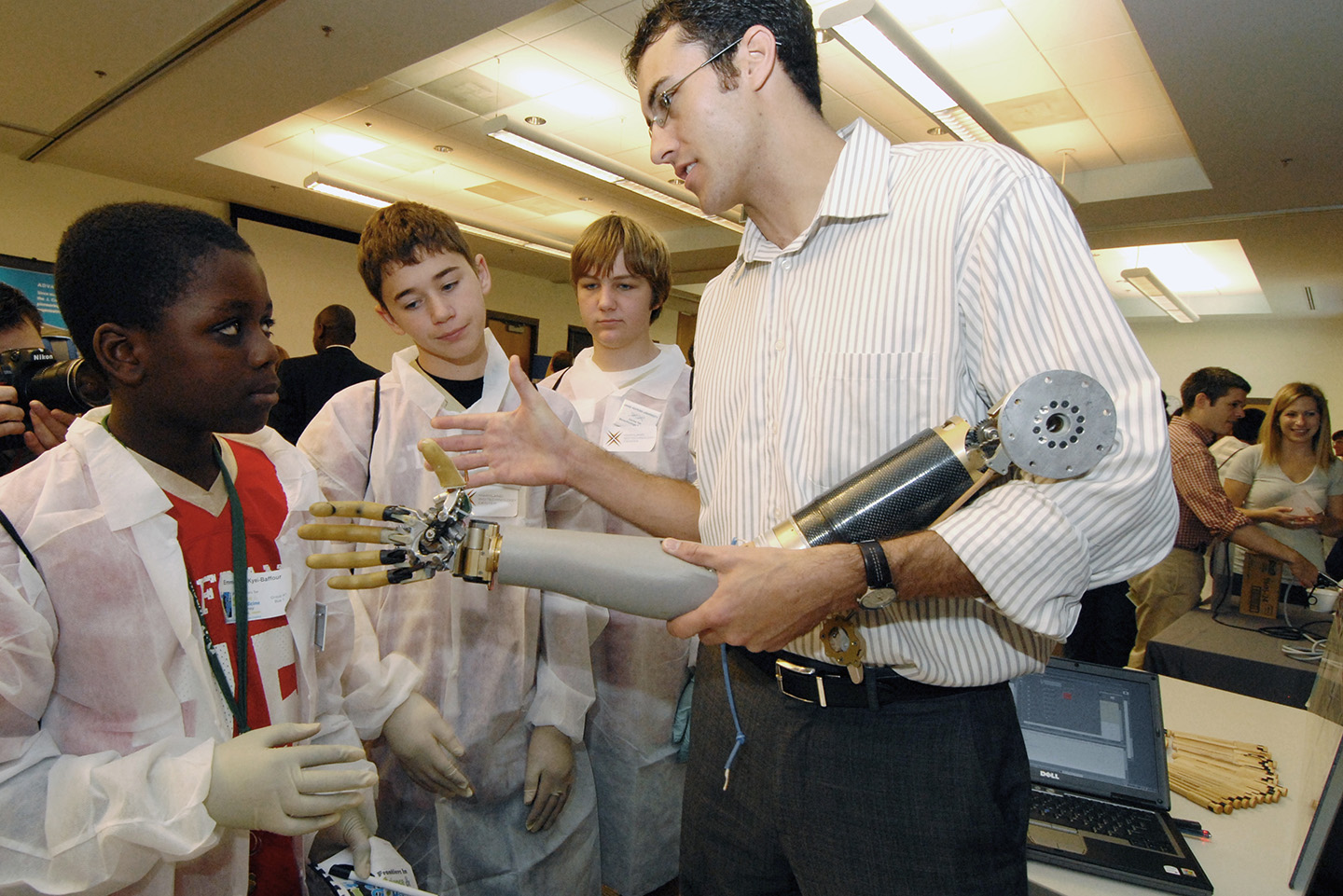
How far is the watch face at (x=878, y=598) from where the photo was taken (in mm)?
828

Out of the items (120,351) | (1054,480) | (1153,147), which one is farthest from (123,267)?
(1153,147)

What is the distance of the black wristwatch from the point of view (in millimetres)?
820

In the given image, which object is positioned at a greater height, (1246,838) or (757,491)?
(757,491)

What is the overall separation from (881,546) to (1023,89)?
5451 mm

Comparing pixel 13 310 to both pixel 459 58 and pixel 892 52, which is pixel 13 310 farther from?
pixel 892 52

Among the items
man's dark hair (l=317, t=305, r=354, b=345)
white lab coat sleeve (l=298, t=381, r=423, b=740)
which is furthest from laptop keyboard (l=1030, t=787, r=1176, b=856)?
man's dark hair (l=317, t=305, r=354, b=345)

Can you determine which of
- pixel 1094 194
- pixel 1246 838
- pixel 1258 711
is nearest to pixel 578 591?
pixel 1246 838

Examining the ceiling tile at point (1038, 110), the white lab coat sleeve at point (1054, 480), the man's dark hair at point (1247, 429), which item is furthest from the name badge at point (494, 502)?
the man's dark hair at point (1247, 429)

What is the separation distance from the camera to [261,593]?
105cm

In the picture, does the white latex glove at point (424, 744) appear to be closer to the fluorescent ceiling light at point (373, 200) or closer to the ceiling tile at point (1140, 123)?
the fluorescent ceiling light at point (373, 200)

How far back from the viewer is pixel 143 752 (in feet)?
2.77

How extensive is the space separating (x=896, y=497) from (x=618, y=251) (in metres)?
1.63

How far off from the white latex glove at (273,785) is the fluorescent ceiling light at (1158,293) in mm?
9421

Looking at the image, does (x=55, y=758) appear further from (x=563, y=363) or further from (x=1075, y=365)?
(x=563, y=363)
